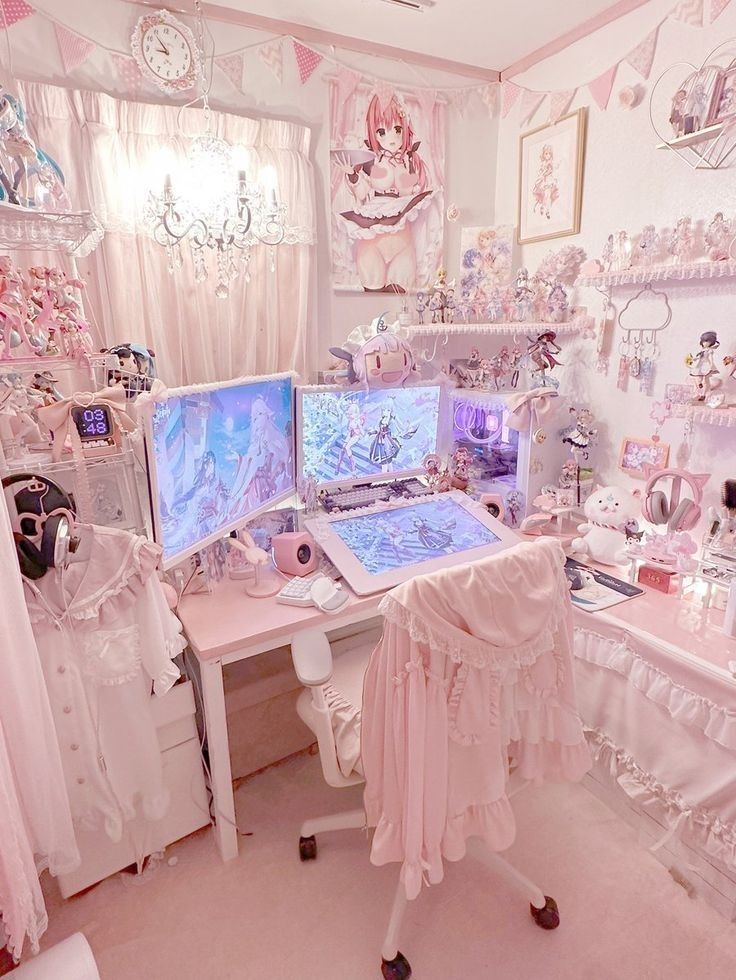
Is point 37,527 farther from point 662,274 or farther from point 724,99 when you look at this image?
point 724,99

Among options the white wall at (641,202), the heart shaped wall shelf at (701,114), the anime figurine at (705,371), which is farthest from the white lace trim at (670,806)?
the heart shaped wall shelf at (701,114)

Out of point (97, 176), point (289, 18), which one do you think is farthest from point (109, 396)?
point (289, 18)

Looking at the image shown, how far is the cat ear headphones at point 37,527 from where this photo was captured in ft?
4.43

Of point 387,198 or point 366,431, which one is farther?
point 387,198

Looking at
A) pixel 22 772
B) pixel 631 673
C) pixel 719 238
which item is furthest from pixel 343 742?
pixel 719 238

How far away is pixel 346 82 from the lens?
224 cm

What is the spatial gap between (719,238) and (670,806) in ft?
5.77

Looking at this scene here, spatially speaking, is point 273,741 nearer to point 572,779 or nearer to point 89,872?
point 89,872


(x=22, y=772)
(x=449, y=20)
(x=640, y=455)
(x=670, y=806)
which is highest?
(x=449, y=20)

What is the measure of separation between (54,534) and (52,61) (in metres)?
1.51

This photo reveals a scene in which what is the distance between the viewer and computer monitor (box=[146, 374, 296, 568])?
1559 mm

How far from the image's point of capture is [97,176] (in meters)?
1.84

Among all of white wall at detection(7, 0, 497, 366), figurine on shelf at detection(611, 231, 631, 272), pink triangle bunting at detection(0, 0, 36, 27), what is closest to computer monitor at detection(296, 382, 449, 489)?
white wall at detection(7, 0, 497, 366)

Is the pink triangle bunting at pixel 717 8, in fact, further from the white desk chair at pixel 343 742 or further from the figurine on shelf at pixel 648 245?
the white desk chair at pixel 343 742
